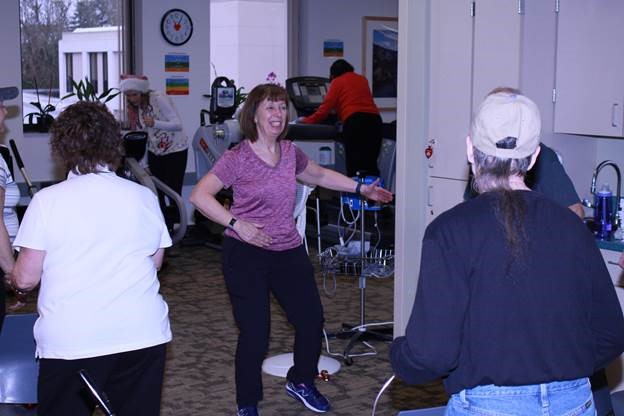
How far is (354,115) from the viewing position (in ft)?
30.7

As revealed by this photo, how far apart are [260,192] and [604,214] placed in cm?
160

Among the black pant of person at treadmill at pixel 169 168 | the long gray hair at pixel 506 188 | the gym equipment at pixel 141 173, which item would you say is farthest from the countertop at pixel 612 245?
the black pant of person at treadmill at pixel 169 168

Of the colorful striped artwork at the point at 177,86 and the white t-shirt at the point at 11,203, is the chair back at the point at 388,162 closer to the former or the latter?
the colorful striped artwork at the point at 177,86

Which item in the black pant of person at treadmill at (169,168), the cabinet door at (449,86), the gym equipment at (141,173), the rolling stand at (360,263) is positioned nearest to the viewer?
the cabinet door at (449,86)

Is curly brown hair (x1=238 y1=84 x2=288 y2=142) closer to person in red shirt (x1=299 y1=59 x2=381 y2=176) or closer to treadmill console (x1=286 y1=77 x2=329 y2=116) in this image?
person in red shirt (x1=299 y1=59 x2=381 y2=176)

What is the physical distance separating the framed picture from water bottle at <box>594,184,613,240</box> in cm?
803

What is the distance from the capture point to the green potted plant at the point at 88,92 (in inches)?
402

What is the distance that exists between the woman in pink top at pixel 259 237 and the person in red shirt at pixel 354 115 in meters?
4.98

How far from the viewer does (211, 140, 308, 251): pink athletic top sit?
13.9ft

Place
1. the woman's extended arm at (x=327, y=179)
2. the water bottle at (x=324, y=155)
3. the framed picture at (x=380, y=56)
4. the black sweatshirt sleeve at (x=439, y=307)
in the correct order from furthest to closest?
the framed picture at (x=380, y=56), the water bottle at (x=324, y=155), the woman's extended arm at (x=327, y=179), the black sweatshirt sleeve at (x=439, y=307)

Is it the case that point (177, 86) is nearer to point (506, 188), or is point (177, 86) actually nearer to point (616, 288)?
point (616, 288)

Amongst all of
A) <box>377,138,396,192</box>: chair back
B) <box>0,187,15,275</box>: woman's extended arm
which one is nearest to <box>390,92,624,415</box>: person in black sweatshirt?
<box>0,187,15,275</box>: woman's extended arm

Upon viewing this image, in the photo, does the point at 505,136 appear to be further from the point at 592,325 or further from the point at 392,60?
the point at 392,60

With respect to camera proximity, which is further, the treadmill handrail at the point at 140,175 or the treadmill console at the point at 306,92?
the treadmill console at the point at 306,92
